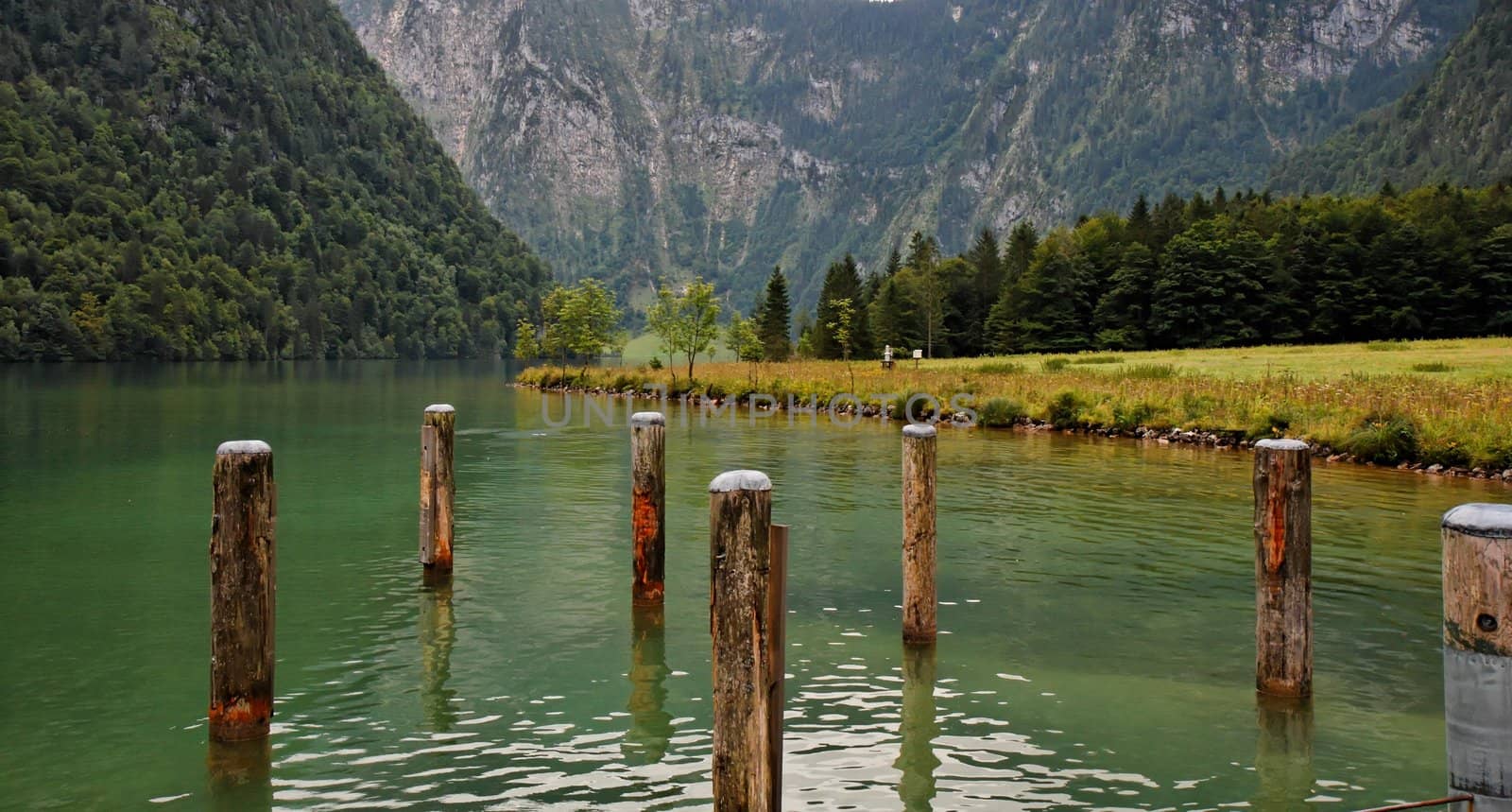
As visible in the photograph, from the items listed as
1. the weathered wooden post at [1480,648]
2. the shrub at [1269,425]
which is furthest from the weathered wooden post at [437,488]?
the shrub at [1269,425]

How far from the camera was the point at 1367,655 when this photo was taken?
43.0 feet

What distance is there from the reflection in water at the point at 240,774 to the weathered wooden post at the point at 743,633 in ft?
13.0

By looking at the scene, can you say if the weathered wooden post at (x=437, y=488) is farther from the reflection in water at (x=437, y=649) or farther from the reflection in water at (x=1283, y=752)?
the reflection in water at (x=1283, y=752)

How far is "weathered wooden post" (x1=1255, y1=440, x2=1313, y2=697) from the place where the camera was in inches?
402

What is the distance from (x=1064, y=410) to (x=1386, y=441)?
14.1m

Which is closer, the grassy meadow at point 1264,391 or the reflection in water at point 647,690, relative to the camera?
the reflection in water at point 647,690

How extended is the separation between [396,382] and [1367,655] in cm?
9775

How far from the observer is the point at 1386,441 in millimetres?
31969

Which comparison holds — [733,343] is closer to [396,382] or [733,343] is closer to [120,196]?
[396,382]

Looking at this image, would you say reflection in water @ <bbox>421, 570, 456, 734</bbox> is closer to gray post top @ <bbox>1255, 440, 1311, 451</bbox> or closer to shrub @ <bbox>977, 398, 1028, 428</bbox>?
gray post top @ <bbox>1255, 440, 1311, 451</bbox>

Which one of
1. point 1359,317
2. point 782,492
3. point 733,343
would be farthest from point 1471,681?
point 733,343

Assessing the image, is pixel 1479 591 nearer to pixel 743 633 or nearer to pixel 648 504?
pixel 743 633

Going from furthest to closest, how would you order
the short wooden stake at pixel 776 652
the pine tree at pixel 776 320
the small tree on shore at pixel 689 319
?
the pine tree at pixel 776 320 < the small tree on shore at pixel 689 319 < the short wooden stake at pixel 776 652

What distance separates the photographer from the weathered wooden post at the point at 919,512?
1241 cm
